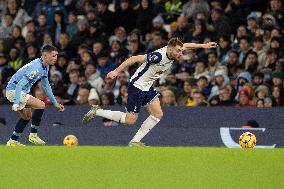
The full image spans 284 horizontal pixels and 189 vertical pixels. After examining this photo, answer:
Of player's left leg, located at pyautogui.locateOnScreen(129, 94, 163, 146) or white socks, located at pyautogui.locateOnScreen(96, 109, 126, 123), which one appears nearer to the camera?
player's left leg, located at pyautogui.locateOnScreen(129, 94, 163, 146)

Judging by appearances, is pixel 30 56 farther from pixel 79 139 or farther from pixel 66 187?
pixel 66 187

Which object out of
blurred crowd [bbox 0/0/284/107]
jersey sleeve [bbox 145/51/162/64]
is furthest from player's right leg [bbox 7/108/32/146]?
blurred crowd [bbox 0/0/284/107]

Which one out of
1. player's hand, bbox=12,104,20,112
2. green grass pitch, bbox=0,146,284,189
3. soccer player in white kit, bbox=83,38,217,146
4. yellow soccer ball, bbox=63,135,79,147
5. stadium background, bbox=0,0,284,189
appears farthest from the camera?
yellow soccer ball, bbox=63,135,79,147

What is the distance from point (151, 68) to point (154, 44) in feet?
17.5

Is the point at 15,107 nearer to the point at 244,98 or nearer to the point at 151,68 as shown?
the point at 151,68

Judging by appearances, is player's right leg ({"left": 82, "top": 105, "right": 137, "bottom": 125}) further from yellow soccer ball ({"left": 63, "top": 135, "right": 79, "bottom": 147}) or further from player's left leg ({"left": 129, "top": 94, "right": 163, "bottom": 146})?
yellow soccer ball ({"left": 63, "top": 135, "right": 79, "bottom": 147})

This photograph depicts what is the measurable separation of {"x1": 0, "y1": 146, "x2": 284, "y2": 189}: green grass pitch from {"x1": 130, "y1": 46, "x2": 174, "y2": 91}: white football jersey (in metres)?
2.48

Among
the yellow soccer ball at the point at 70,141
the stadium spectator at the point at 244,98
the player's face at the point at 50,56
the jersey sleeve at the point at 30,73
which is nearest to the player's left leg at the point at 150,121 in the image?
the yellow soccer ball at the point at 70,141

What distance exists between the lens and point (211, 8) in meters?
23.5

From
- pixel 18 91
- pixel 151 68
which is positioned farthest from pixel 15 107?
pixel 151 68

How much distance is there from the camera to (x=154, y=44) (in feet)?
74.1

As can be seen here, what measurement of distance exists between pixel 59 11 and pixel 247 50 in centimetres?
524

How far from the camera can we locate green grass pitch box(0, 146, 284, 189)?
547 inches

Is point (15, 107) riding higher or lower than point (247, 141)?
higher
